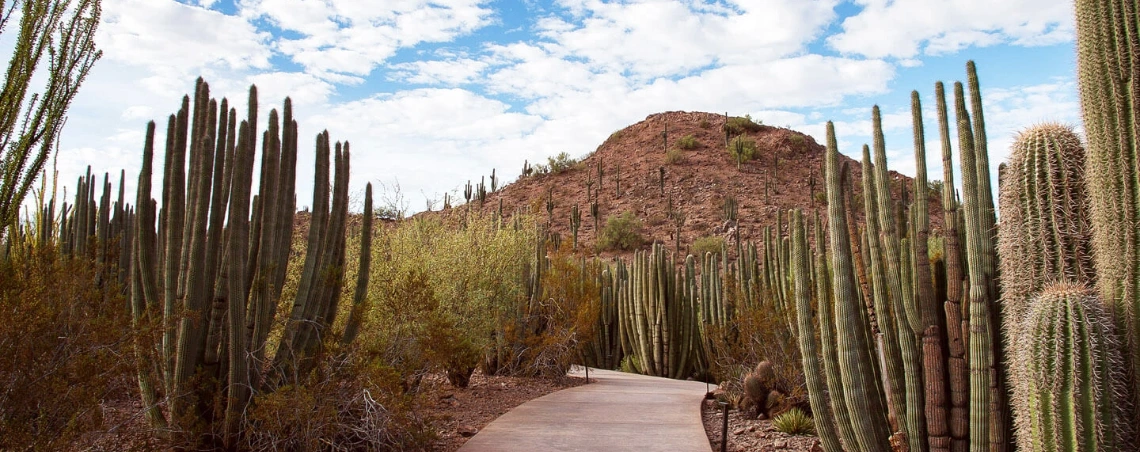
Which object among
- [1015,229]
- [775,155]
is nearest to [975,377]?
[1015,229]

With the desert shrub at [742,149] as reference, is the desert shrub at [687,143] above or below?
above

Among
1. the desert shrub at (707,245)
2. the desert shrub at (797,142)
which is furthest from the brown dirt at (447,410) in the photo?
the desert shrub at (797,142)

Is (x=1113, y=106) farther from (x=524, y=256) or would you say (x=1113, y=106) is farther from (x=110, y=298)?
(x=524, y=256)

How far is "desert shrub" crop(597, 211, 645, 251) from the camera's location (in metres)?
37.8

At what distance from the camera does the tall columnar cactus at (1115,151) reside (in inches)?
154

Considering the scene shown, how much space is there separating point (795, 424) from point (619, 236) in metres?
29.5

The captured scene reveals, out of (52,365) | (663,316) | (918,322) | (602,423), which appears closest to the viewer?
(52,365)

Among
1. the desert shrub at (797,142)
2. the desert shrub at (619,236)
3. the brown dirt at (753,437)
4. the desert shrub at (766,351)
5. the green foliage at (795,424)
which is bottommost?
the brown dirt at (753,437)

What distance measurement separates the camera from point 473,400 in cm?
1083

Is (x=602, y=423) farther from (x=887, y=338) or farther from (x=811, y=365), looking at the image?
(x=887, y=338)

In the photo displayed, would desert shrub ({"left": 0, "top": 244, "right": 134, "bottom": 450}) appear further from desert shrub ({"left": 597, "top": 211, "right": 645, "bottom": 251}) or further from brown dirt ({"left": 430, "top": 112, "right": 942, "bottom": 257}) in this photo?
desert shrub ({"left": 597, "top": 211, "right": 645, "bottom": 251})

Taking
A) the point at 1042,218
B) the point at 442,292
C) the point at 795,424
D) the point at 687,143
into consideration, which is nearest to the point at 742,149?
the point at 687,143

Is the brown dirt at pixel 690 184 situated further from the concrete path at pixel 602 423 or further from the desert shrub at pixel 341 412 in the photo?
the desert shrub at pixel 341 412

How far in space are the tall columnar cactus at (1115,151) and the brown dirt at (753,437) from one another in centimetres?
387
